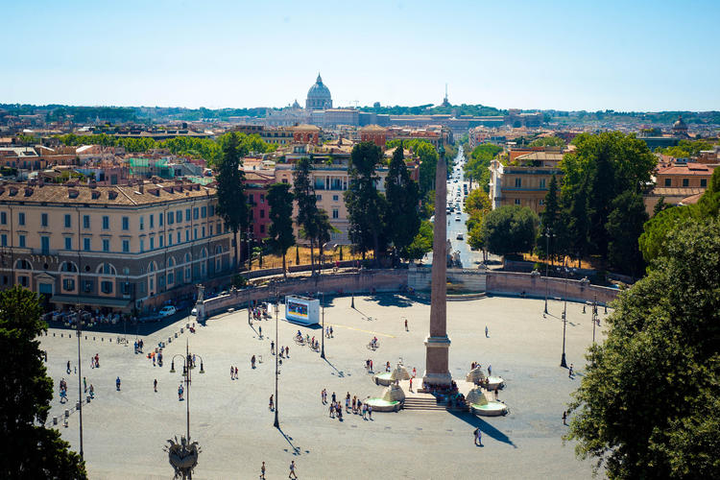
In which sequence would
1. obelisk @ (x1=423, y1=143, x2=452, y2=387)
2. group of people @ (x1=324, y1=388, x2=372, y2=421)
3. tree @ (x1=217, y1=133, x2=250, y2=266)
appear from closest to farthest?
group of people @ (x1=324, y1=388, x2=372, y2=421)
obelisk @ (x1=423, y1=143, x2=452, y2=387)
tree @ (x1=217, y1=133, x2=250, y2=266)

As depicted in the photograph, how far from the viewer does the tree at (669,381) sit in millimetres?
26172

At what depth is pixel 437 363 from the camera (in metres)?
48.1

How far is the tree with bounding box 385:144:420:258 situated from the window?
2710 centimetres

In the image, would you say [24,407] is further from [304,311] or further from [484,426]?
[304,311]

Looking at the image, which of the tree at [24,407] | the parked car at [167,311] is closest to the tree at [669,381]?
the tree at [24,407]

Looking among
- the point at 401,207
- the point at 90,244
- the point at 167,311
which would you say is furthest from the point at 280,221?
the point at 90,244

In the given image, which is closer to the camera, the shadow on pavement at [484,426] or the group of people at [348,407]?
the shadow on pavement at [484,426]

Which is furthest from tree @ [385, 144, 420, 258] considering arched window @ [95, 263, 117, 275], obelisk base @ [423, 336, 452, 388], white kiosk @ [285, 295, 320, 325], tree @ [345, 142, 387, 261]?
obelisk base @ [423, 336, 452, 388]

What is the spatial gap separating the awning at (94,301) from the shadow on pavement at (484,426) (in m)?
28.9

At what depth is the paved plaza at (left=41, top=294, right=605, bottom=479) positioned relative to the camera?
37.4m

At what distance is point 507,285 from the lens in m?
78.2

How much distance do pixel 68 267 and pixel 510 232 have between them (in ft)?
130

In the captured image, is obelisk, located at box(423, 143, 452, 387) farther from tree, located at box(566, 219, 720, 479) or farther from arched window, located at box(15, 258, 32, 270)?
arched window, located at box(15, 258, 32, 270)

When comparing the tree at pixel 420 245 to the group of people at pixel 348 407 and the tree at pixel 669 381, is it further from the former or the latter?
the tree at pixel 669 381
